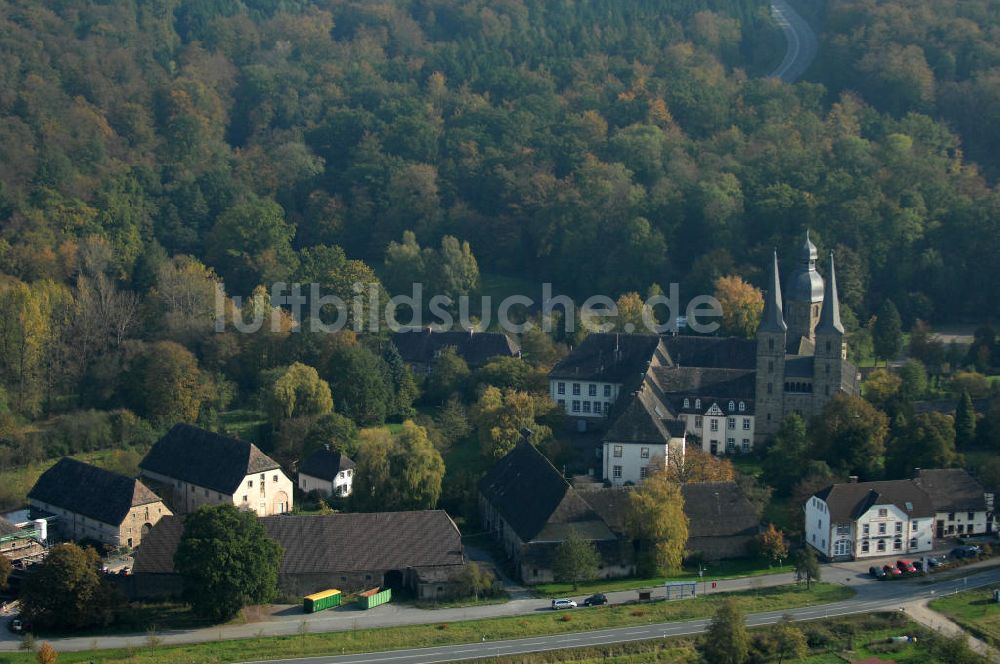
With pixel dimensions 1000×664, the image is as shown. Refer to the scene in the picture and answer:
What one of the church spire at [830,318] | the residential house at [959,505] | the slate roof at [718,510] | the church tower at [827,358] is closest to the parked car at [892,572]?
the residential house at [959,505]

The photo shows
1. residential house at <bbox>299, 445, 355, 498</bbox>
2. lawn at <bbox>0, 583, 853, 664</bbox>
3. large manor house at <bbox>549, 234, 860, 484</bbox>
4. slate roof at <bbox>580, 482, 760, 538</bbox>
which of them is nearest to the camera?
lawn at <bbox>0, 583, 853, 664</bbox>

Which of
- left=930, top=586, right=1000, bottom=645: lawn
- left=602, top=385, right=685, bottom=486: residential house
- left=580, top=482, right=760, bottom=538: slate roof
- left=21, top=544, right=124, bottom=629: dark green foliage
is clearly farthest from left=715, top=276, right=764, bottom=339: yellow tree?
left=21, top=544, right=124, bottom=629: dark green foliage

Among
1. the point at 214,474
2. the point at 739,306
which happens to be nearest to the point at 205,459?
the point at 214,474

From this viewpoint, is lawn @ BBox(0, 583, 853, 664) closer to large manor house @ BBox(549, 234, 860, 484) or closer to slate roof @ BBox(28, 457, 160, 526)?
slate roof @ BBox(28, 457, 160, 526)

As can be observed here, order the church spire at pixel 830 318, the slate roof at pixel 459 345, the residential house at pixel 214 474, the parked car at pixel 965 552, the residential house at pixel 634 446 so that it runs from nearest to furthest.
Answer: the parked car at pixel 965 552 < the residential house at pixel 214 474 < the residential house at pixel 634 446 < the church spire at pixel 830 318 < the slate roof at pixel 459 345

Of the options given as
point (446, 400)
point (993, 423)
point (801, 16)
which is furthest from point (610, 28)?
point (993, 423)

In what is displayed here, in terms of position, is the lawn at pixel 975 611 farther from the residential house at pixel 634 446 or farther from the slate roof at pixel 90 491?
the slate roof at pixel 90 491

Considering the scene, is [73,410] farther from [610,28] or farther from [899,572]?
[610,28]

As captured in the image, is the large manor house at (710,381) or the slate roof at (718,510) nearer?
the slate roof at (718,510)
